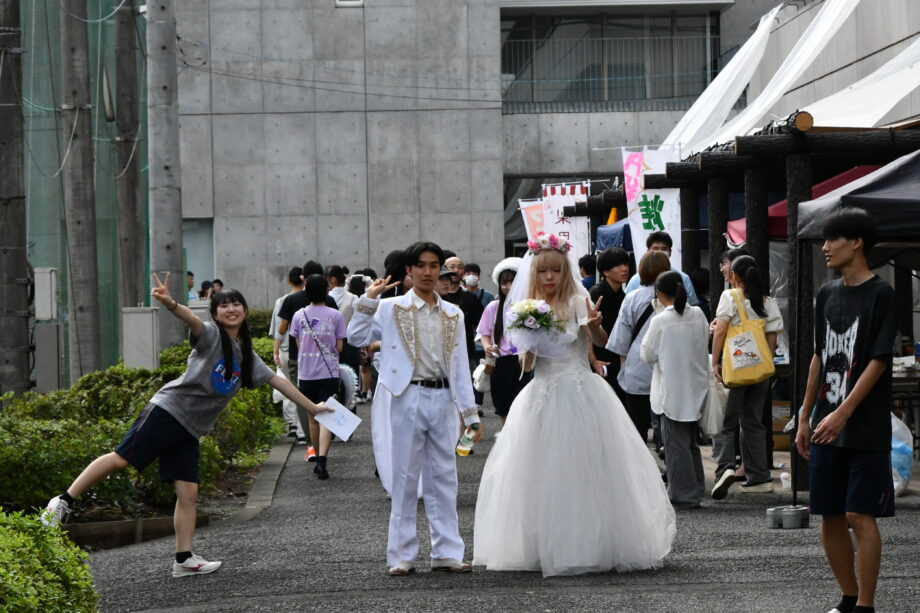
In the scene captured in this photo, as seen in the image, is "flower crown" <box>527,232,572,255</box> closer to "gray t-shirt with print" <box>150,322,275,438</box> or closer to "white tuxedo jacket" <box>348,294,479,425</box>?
"white tuxedo jacket" <box>348,294,479,425</box>

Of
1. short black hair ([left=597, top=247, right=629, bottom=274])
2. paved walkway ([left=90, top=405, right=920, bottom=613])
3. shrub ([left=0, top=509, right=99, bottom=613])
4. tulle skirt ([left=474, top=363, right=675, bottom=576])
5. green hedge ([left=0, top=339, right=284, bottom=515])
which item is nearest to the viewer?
shrub ([left=0, top=509, right=99, bottom=613])

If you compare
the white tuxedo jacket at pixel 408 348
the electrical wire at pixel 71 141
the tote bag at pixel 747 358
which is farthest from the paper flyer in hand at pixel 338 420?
the electrical wire at pixel 71 141

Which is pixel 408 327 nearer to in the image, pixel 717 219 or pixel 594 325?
pixel 594 325

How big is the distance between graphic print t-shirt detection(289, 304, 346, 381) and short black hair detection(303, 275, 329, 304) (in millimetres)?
157

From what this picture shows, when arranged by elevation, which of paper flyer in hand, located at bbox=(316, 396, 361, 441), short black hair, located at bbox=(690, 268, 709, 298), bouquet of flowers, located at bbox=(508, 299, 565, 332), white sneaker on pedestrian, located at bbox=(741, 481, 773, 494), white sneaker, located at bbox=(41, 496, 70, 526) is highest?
short black hair, located at bbox=(690, 268, 709, 298)

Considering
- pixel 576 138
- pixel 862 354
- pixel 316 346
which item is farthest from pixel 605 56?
pixel 862 354

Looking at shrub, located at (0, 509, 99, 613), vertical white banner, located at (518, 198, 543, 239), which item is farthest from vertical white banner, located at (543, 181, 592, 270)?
shrub, located at (0, 509, 99, 613)

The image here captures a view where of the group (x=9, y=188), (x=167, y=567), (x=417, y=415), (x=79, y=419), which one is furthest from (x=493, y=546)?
(x=9, y=188)

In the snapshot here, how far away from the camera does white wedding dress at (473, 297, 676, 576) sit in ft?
25.9

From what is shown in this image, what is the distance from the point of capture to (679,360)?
10734 millimetres

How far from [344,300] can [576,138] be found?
19.7m

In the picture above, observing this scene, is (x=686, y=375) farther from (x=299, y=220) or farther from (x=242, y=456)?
(x=299, y=220)

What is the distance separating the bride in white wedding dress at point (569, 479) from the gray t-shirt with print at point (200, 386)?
165cm

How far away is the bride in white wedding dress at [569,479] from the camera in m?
7.89
